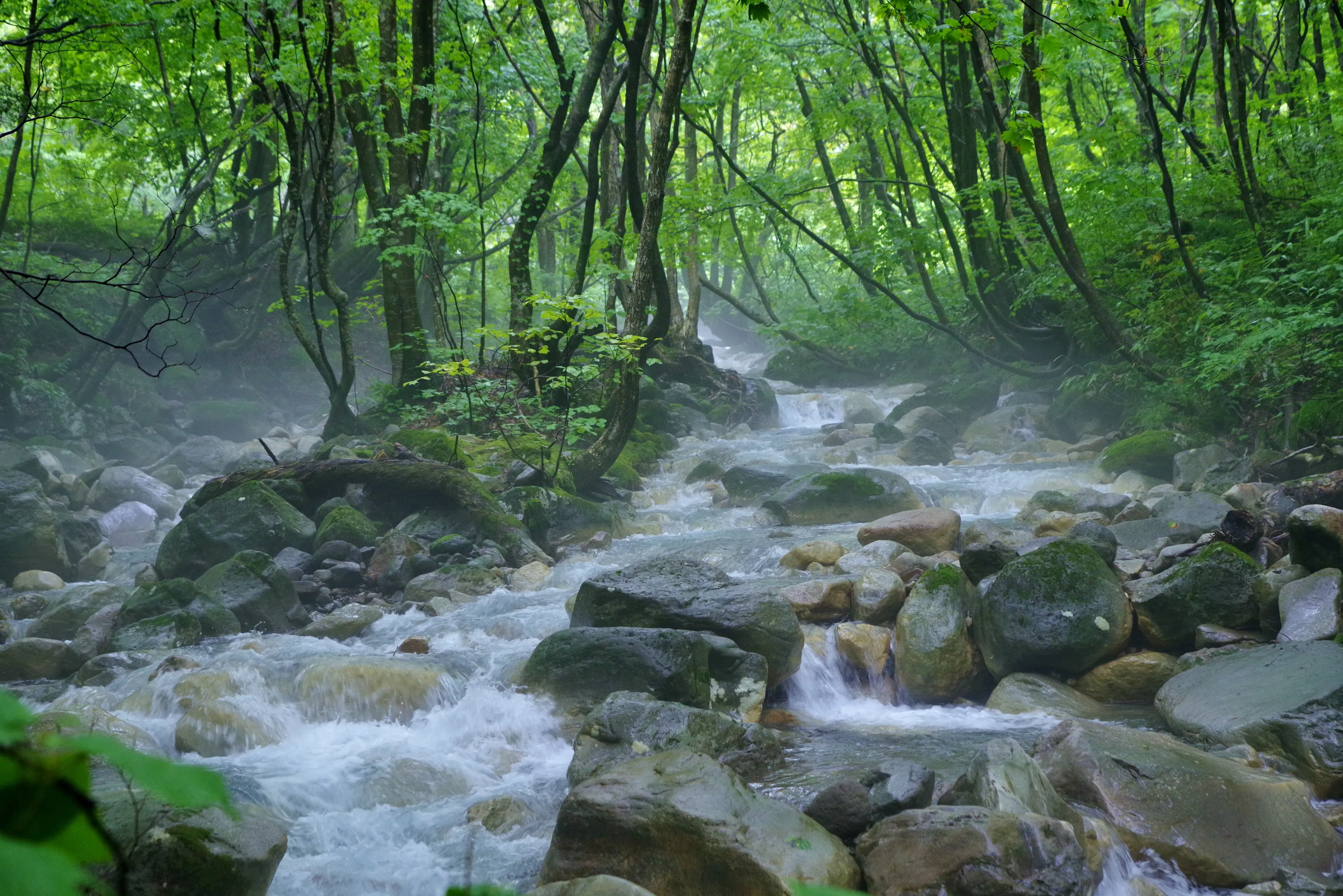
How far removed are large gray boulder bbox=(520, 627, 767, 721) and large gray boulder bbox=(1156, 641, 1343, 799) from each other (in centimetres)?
238

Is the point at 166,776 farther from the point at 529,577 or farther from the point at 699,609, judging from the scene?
the point at 529,577

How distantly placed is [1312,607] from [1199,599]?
1.95 ft

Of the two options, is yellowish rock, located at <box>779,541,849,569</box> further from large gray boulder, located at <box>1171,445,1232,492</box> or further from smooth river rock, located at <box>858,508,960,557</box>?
large gray boulder, located at <box>1171,445,1232,492</box>

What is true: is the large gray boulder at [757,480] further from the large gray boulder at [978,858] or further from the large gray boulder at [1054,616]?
the large gray boulder at [978,858]

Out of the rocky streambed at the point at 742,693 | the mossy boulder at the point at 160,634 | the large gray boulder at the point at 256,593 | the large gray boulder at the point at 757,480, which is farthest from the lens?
the large gray boulder at the point at 757,480

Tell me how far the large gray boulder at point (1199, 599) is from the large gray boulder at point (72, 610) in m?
7.69

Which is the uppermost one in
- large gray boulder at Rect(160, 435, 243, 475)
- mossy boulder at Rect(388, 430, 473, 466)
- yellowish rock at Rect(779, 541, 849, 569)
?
mossy boulder at Rect(388, 430, 473, 466)

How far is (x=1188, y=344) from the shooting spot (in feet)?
32.9

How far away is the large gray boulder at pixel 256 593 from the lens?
689 centimetres

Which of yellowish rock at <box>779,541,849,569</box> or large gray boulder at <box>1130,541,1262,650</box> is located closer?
large gray boulder at <box>1130,541,1262,650</box>

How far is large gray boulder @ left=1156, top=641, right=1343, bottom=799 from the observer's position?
13.0ft

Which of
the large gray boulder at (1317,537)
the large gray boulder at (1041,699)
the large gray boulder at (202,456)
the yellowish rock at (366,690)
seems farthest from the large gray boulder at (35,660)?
the large gray boulder at (202,456)

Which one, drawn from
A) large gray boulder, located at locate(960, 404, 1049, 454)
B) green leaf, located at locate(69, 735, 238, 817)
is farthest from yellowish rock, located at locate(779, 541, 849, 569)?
green leaf, located at locate(69, 735, 238, 817)

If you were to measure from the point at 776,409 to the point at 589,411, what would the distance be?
913 centimetres
